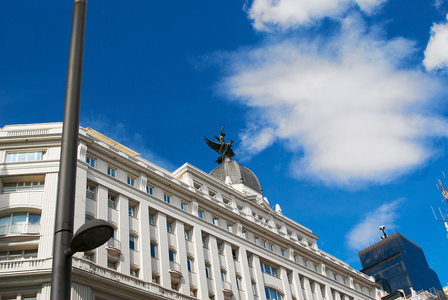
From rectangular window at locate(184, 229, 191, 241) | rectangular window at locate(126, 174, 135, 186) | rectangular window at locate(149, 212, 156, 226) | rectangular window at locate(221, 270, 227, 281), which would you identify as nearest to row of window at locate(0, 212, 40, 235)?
rectangular window at locate(126, 174, 135, 186)

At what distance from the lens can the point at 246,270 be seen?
50.9 meters

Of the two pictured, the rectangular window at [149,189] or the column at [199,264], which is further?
the rectangular window at [149,189]

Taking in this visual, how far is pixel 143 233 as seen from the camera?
43.0 meters

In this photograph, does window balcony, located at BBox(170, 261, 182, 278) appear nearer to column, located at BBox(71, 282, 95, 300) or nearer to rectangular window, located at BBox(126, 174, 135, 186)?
rectangular window, located at BBox(126, 174, 135, 186)

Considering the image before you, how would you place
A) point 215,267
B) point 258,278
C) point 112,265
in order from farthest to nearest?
point 258,278 < point 215,267 < point 112,265

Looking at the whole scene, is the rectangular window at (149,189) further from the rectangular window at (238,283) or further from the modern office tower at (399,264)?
the modern office tower at (399,264)

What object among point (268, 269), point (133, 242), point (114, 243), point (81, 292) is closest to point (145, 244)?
point (133, 242)

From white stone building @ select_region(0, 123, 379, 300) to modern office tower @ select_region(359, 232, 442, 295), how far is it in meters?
103

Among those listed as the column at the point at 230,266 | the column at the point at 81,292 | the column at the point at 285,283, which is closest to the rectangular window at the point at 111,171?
the column at the point at 81,292

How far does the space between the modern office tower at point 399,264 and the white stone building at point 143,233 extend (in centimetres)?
10324

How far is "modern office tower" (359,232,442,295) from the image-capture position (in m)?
156

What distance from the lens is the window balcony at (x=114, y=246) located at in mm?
38850

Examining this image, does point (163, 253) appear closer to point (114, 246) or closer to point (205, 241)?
point (114, 246)

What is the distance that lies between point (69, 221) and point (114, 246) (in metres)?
32.0
